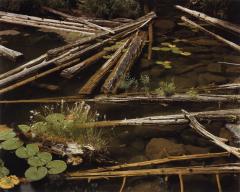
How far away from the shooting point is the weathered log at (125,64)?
27.3 feet

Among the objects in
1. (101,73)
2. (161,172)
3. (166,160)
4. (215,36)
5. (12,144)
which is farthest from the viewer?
(215,36)

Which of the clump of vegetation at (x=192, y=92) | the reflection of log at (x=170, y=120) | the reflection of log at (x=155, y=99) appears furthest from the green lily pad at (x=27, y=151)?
the clump of vegetation at (x=192, y=92)

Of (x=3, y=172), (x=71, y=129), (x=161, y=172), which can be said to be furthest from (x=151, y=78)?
(x=3, y=172)

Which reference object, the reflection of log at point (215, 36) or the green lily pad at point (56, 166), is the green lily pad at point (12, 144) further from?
the reflection of log at point (215, 36)

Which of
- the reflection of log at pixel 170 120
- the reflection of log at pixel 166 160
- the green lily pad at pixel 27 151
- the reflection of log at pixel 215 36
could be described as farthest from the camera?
the reflection of log at pixel 215 36

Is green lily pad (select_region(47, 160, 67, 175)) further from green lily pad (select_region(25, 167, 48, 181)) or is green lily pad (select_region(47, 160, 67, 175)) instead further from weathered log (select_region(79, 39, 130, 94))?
weathered log (select_region(79, 39, 130, 94))

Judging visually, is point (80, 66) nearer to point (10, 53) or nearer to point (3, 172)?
point (10, 53)

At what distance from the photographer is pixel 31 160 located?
20.0 feet

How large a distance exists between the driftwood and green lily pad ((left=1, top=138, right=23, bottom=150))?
2.91 meters

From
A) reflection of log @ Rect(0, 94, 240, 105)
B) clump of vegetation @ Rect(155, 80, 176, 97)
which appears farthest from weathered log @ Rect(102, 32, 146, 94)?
clump of vegetation @ Rect(155, 80, 176, 97)

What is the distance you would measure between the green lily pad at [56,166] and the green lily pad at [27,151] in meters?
0.37

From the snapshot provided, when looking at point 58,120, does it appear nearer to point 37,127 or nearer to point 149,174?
point 37,127

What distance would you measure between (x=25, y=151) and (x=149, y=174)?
1947 mm

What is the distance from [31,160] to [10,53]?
4.43 meters
